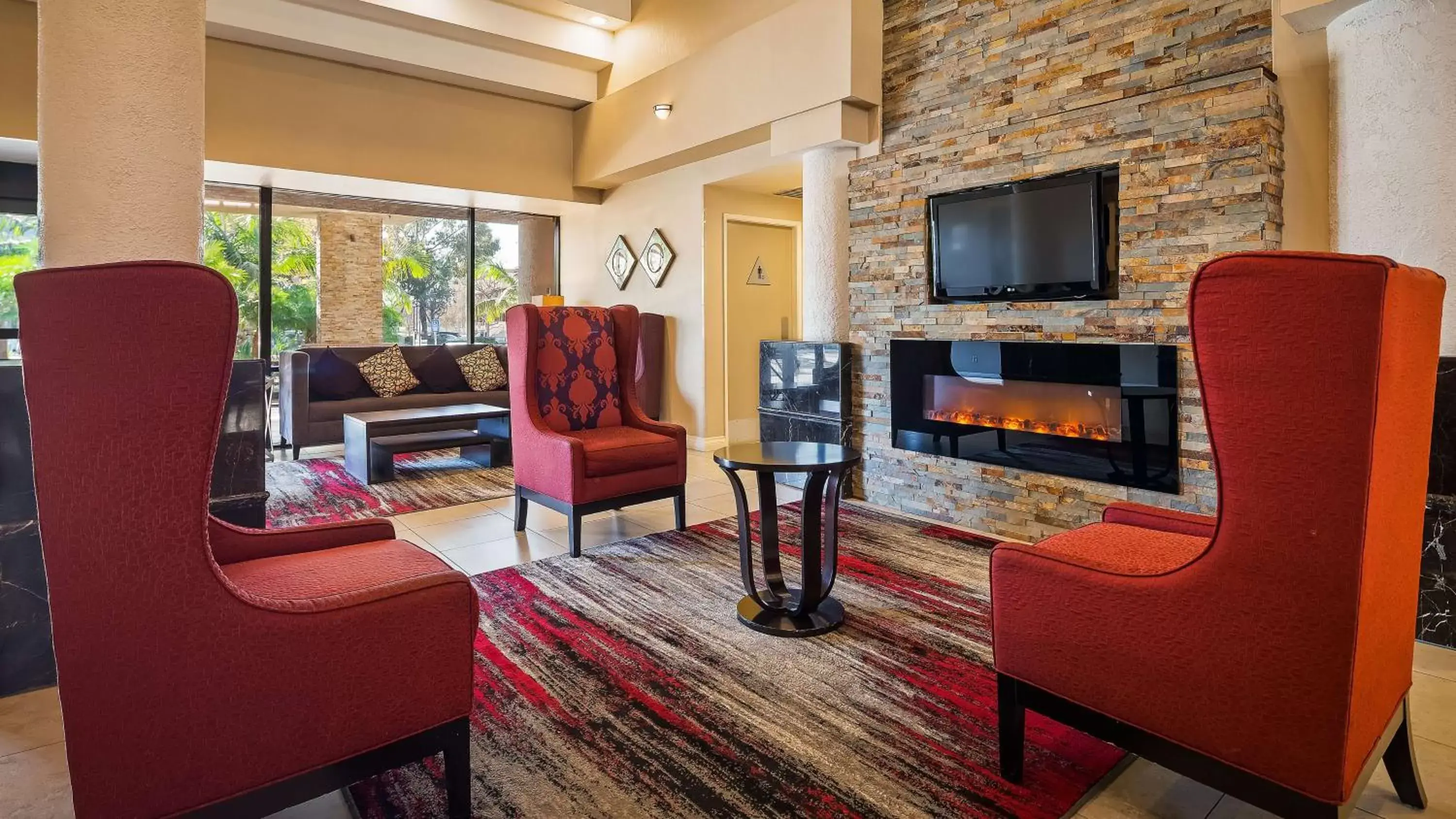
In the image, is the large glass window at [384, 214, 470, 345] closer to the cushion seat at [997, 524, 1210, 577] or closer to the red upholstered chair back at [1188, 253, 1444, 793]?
the cushion seat at [997, 524, 1210, 577]

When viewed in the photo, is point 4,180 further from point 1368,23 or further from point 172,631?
point 1368,23

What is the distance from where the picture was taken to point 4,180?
235 inches

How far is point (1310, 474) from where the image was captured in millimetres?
1163

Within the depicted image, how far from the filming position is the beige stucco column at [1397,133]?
249 centimetres

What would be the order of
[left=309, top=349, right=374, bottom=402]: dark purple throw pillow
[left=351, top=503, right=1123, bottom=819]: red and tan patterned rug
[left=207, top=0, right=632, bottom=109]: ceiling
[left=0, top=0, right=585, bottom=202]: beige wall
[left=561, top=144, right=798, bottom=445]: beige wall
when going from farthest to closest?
1. [left=561, top=144, right=798, bottom=445]: beige wall
2. [left=309, top=349, right=374, bottom=402]: dark purple throw pillow
3. [left=207, top=0, right=632, bottom=109]: ceiling
4. [left=0, top=0, right=585, bottom=202]: beige wall
5. [left=351, top=503, right=1123, bottom=819]: red and tan patterned rug

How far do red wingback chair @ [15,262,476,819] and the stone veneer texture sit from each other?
2.61 m

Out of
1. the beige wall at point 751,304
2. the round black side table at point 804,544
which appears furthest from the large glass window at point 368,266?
the round black side table at point 804,544

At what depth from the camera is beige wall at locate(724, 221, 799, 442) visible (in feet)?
22.3

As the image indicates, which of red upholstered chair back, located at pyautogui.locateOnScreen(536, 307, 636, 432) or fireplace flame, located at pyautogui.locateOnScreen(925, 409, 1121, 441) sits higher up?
red upholstered chair back, located at pyautogui.locateOnScreen(536, 307, 636, 432)

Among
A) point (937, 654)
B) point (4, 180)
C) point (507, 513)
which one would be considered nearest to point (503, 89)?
point (4, 180)

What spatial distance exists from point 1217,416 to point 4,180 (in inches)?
325

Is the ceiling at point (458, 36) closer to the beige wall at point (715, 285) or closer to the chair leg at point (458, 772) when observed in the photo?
the beige wall at point (715, 285)

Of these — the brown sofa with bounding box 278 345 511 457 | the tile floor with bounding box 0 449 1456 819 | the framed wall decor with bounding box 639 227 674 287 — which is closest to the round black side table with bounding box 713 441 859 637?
the tile floor with bounding box 0 449 1456 819

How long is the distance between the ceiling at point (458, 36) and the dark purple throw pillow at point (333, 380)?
248 centimetres
